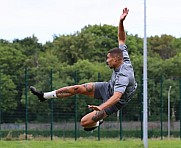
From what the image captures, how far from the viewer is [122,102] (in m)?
9.48

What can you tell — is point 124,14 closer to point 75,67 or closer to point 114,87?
point 114,87

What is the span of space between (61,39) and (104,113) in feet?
175

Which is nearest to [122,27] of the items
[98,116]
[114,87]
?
[114,87]

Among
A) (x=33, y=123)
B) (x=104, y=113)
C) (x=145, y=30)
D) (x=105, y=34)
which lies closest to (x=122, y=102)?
(x=104, y=113)

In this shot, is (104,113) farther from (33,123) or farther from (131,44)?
(131,44)

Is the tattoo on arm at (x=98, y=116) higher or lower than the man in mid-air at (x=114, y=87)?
lower

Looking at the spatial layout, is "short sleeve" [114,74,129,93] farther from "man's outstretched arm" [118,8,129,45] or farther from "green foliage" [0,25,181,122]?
"green foliage" [0,25,181,122]

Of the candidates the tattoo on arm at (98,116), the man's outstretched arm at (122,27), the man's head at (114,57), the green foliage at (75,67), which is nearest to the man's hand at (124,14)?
the man's outstretched arm at (122,27)

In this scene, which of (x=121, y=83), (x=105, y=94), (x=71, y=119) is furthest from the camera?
(x=71, y=119)

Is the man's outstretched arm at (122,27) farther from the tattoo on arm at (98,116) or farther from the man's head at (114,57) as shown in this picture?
the tattoo on arm at (98,116)

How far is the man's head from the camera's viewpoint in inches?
364

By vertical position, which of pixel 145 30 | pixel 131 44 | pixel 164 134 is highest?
pixel 131 44

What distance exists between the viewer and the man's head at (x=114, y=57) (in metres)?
9.25

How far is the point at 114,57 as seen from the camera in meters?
9.26
